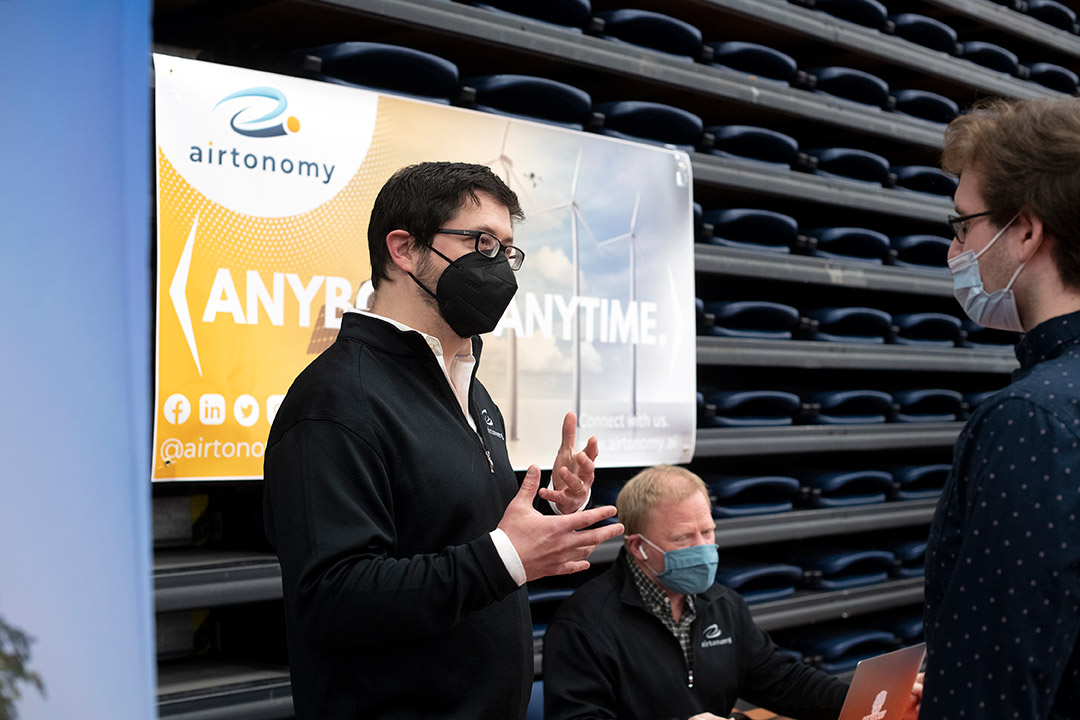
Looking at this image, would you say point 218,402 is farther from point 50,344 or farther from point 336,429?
point 50,344

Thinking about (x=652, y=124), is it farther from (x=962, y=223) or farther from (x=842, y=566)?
(x=962, y=223)

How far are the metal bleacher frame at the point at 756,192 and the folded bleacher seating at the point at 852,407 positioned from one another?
0.04 m

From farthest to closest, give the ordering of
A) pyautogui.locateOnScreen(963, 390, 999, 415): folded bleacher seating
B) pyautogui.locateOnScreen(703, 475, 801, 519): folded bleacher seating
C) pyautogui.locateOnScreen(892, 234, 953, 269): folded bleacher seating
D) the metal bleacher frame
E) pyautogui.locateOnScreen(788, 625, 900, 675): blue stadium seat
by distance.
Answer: pyautogui.locateOnScreen(963, 390, 999, 415): folded bleacher seating < pyautogui.locateOnScreen(892, 234, 953, 269): folded bleacher seating < pyautogui.locateOnScreen(788, 625, 900, 675): blue stadium seat < pyautogui.locateOnScreen(703, 475, 801, 519): folded bleacher seating < the metal bleacher frame

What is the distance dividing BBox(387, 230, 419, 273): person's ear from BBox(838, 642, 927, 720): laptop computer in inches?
37.7

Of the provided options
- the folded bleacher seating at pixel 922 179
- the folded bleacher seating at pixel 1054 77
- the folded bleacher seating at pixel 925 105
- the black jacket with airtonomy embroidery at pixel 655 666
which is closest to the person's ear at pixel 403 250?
the black jacket with airtonomy embroidery at pixel 655 666

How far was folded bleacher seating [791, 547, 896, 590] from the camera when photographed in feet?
11.1

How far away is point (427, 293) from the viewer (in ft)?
5.07

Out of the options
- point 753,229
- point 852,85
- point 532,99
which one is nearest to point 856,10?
point 852,85

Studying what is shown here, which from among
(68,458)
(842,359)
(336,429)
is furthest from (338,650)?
(842,359)

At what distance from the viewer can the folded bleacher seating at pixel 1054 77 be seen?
4.33m

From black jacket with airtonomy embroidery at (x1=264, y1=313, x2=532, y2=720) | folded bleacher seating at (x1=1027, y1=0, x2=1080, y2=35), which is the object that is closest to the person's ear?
black jacket with airtonomy embroidery at (x1=264, y1=313, x2=532, y2=720)

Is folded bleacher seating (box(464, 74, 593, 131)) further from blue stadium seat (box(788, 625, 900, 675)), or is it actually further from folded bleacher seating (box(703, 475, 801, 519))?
blue stadium seat (box(788, 625, 900, 675))

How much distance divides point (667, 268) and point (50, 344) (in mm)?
2308

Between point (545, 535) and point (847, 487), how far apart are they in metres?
2.49
